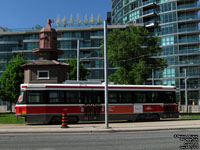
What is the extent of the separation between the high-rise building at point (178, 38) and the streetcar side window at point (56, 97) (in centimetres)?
4906

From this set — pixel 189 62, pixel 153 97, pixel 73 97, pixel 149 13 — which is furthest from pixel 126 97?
pixel 149 13

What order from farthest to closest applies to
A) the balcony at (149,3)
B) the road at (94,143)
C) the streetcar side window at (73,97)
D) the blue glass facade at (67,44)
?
1. the balcony at (149,3)
2. the blue glass facade at (67,44)
3. the streetcar side window at (73,97)
4. the road at (94,143)

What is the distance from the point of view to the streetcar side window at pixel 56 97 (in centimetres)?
2048

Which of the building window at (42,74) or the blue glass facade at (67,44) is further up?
the blue glass facade at (67,44)

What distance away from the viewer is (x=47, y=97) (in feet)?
66.7

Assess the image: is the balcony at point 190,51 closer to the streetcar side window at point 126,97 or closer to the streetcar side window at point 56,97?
the streetcar side window at point 126,97

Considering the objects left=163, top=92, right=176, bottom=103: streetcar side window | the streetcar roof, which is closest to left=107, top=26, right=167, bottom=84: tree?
left=163, top=92, right=176, bottom=103: streetcar side window

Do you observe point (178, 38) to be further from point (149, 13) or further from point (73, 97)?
point (73, 97)

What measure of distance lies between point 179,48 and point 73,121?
54.1 meters

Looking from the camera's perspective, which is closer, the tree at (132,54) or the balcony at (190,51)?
the tree at (132,54)

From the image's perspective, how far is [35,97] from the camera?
20.2m

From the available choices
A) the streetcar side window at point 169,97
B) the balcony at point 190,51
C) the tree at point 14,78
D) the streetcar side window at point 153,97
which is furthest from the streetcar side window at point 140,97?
the balcony at point 190,51

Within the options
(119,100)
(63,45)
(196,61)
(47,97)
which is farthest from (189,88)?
(47,97)

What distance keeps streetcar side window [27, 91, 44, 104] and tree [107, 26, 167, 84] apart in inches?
778
